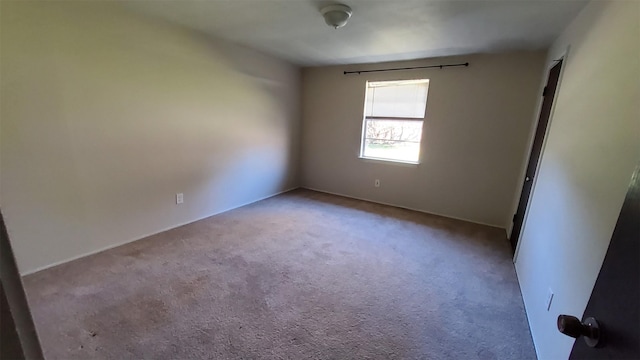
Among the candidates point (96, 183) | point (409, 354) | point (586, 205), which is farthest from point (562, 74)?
point (96, 183)

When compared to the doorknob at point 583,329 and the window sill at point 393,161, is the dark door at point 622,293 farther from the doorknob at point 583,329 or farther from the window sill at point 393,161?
the window sill at point 393,161

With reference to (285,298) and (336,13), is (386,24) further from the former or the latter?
(285,298)

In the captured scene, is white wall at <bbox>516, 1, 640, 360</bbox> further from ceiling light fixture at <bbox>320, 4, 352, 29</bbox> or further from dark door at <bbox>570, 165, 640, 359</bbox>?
ceiling light fixture at <bbox>320, 4, 352, 29</bbox>

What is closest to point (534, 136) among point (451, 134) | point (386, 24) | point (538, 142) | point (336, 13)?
point (538, 142)

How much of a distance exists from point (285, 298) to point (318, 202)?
2.43m

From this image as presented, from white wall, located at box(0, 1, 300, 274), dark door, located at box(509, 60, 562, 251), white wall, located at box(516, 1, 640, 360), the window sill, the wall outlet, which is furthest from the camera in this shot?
the window sill

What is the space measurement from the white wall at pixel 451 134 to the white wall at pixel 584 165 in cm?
114

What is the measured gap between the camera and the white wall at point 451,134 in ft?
11.0

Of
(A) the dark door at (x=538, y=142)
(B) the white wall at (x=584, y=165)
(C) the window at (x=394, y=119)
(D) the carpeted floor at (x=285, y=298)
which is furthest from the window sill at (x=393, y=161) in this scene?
(B) the white wall at (x=584, y=165)

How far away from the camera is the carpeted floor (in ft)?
5.32

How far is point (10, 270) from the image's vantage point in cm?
38

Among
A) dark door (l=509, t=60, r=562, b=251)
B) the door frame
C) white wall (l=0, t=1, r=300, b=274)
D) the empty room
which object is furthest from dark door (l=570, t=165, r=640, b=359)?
white wall (l=0, t=1, r=300, b=274)

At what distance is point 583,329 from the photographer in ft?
2.09

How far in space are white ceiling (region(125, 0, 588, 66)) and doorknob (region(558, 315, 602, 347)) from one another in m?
2.17
